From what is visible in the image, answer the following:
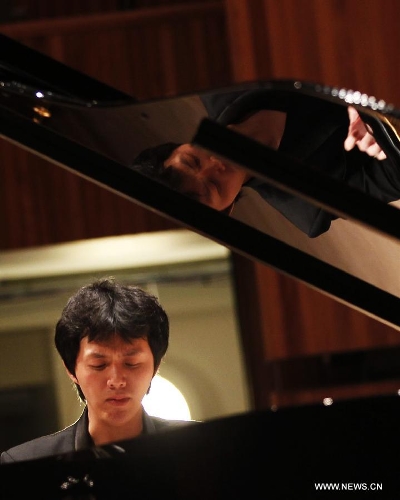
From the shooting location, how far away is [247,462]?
1.28m

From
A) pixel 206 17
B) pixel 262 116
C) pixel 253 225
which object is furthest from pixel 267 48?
pixel 262 116

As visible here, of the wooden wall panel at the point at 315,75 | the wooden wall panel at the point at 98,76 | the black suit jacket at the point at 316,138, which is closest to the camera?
the black suit jacket at the point at 316,138

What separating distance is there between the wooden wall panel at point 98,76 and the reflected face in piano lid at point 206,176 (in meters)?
2.02

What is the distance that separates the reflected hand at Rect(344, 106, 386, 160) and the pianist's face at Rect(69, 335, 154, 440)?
1.66 feet

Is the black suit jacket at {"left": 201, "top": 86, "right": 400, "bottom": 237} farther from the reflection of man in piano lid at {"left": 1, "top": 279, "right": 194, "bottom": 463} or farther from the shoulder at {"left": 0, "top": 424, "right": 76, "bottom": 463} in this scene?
the shoulder at {"left": 0, "top": 424, "right": 76, "bottom": 463}

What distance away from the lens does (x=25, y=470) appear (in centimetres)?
117

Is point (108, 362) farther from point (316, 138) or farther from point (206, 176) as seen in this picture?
point (316, 138)

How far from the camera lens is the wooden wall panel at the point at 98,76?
331cm

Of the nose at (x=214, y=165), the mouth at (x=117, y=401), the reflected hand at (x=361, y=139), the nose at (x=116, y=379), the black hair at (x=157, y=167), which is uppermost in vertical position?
the black hair at (x=157, y=167)

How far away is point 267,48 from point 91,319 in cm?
181

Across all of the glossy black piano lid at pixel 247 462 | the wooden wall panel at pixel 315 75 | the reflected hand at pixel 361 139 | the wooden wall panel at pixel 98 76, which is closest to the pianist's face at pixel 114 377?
the glossy black piano lid at pixel 247 462

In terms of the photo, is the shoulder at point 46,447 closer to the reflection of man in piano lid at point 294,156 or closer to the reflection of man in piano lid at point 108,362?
the reflection of man in piano lid at point 108,362

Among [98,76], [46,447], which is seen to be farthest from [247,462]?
[98,76]

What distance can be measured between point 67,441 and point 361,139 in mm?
680
